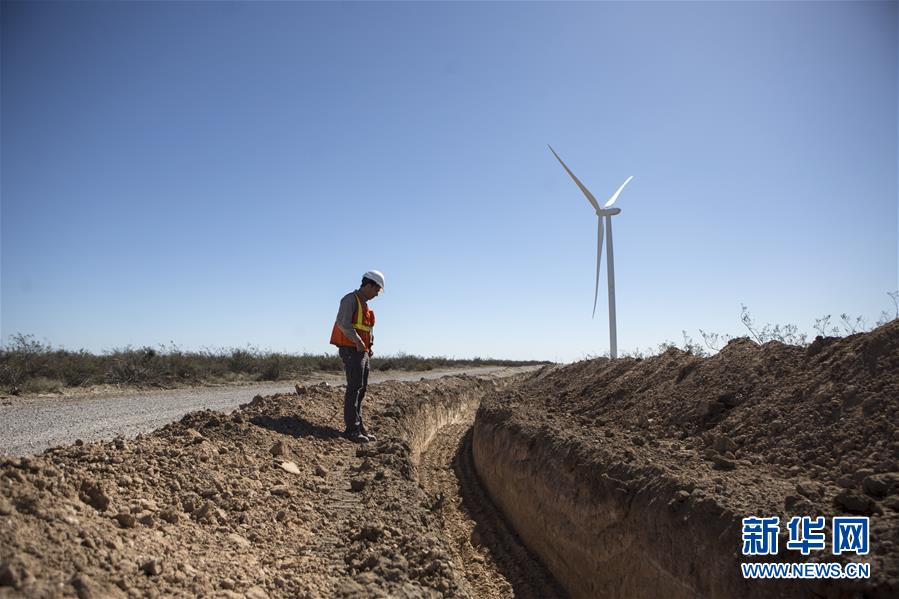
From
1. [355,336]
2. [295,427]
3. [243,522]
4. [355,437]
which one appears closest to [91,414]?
[295,427]

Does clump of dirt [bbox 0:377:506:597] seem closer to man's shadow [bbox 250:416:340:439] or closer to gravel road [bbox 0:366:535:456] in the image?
man's shadow [bbox 250:416:340:439]

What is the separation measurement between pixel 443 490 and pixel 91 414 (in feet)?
19.8

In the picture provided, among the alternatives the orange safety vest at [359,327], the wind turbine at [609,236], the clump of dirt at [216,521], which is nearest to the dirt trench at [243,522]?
the clump of dirt at [216,521]

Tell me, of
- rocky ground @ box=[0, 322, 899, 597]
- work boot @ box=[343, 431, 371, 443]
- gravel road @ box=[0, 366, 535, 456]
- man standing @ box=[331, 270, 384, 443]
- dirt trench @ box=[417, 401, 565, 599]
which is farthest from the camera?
work boot @ box=[343, 431, 371, 443]

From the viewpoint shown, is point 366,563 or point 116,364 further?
point 116,364

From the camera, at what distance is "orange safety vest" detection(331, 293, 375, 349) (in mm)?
7508

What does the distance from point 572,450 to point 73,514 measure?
450 cm

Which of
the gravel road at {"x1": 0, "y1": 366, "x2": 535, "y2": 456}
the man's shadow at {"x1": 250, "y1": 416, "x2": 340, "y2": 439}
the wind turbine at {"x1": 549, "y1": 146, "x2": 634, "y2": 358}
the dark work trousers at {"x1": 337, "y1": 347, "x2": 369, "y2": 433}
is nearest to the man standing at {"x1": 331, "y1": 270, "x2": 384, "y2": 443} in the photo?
the dark work trousers at {"x1": 337, "y1": 347, "x2": 369, "y2": 433}

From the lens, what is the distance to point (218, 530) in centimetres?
394

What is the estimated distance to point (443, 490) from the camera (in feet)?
26.7

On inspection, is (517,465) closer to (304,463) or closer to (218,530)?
(304,463)

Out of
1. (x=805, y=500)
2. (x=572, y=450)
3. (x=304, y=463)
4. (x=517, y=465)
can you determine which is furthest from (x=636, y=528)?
(x=304, y=463)

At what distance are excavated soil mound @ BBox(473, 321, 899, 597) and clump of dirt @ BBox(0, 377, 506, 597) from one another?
1297 millimetres

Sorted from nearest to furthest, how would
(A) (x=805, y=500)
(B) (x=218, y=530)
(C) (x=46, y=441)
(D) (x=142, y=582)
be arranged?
(D) (x=142, y=582), (A) (x=805, y=500), (B) (x=218, y=530), (C) (x=46, y=441)
